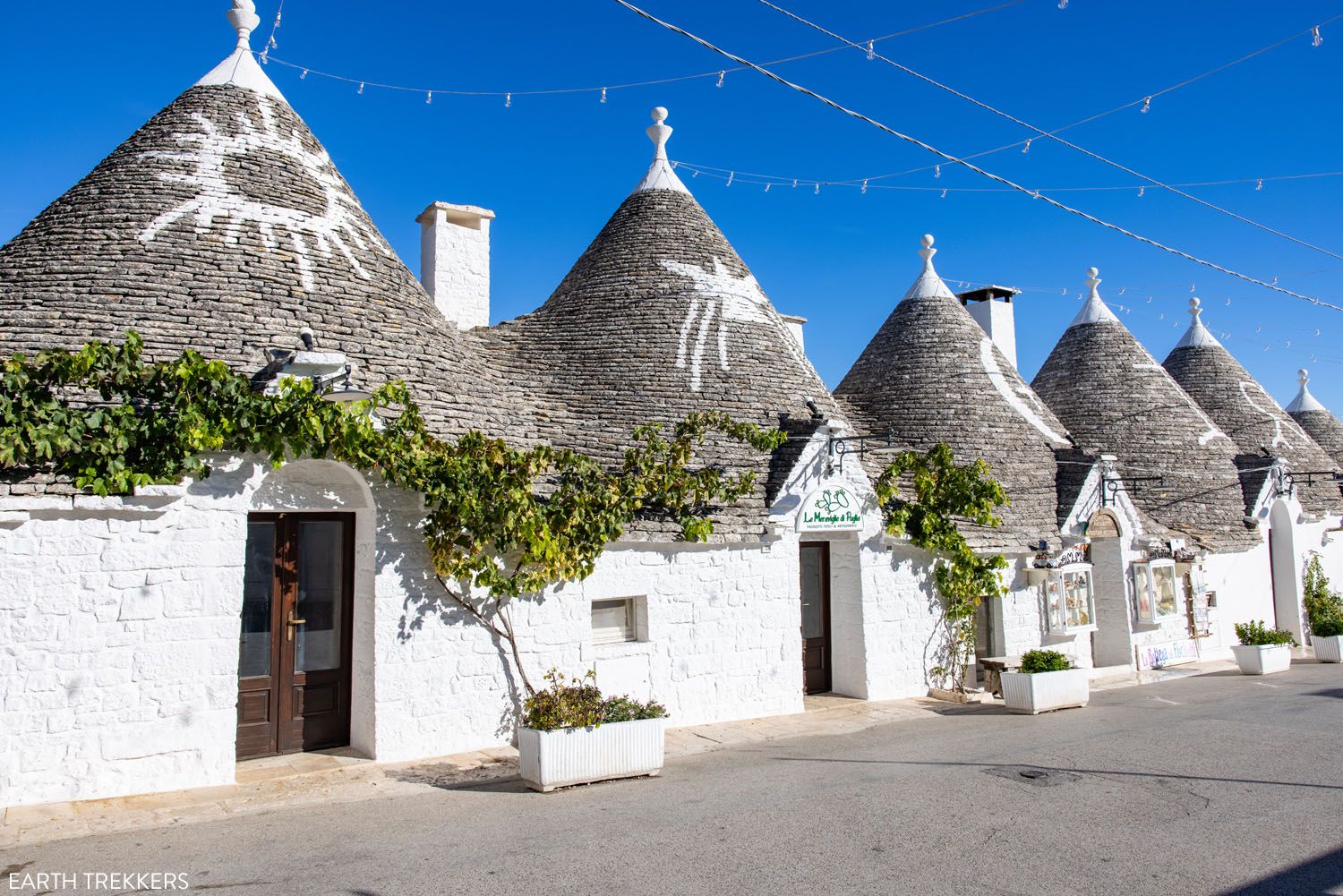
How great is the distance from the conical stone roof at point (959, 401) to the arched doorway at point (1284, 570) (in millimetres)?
6638

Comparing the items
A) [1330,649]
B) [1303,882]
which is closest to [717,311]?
[1303,882]

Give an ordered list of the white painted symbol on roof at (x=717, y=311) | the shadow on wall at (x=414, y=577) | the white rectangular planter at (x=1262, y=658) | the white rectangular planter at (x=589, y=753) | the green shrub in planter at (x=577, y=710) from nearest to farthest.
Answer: the white rectangular planter at (x=589, y=753)
the green shrub in planter at (x=577, y=710)
the shadow on wall at (x=414, y=577)
the white painted symbol on roof at (x=717, y=311)
the white rectangular planter at (x=1262, y=658)

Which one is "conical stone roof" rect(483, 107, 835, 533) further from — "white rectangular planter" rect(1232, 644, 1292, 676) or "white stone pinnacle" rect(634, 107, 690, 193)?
"white rectangular planter" rect(1232, 644, 1292, 676)

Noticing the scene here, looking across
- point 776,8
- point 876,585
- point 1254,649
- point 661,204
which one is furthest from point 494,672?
point 1254,649

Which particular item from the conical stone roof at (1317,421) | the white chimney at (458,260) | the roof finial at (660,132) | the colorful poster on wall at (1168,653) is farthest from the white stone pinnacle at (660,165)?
the conical stone roof at (1317,421)

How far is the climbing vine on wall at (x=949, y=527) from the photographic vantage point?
1291 cm

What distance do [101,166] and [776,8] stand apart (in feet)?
25.0

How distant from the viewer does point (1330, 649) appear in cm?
1716

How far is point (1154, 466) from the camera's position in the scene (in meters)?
18.6

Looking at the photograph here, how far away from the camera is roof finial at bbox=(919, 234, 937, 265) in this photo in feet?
59.0

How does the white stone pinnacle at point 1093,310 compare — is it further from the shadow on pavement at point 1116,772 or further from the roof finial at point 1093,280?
the shadow on pavement at point 1116,772

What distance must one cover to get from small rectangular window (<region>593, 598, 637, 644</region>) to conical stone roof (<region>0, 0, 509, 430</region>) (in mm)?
2637

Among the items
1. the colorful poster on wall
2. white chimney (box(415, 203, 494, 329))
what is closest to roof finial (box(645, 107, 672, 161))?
white chimney (box(415, 203, 494, 329))

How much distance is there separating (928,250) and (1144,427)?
593 centimetres
